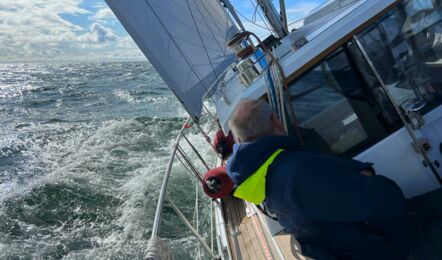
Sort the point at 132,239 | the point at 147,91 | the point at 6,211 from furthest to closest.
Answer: the point at 147,91 → the point at 6,211 → the point at 132,239

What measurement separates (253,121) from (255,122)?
1cm

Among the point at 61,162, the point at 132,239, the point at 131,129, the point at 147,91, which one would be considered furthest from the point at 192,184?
the point at 147,91

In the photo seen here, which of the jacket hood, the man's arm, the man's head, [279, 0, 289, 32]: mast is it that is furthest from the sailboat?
[279, 0, 289, 32]: mast

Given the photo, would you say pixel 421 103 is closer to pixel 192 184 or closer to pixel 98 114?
pixel 192 184

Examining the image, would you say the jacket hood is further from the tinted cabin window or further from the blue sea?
the blue sea

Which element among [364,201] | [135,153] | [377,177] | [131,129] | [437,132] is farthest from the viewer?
[131,129]

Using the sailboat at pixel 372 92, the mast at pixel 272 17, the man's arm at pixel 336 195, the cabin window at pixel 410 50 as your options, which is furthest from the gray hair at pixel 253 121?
the mast at pixel 272 17

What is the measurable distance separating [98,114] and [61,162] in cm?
705

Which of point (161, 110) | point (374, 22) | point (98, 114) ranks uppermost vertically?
point (374, 22)

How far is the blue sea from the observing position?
615 centimetres

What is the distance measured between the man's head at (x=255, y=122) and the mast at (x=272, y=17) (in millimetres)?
3982

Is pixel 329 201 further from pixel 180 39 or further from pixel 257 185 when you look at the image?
pixel 180 39

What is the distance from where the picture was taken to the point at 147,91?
23.2 meters

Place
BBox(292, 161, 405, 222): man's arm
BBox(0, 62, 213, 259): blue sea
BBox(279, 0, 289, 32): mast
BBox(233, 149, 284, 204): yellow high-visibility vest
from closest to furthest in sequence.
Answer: BBox(292, 161, 405, 222): man's arm → BBox(233, 149, 284, 204): yellow high-visibility vest → BBox(279, 0, 289, 32): mast → BBox(0, 62, 213, 259): blue sea
